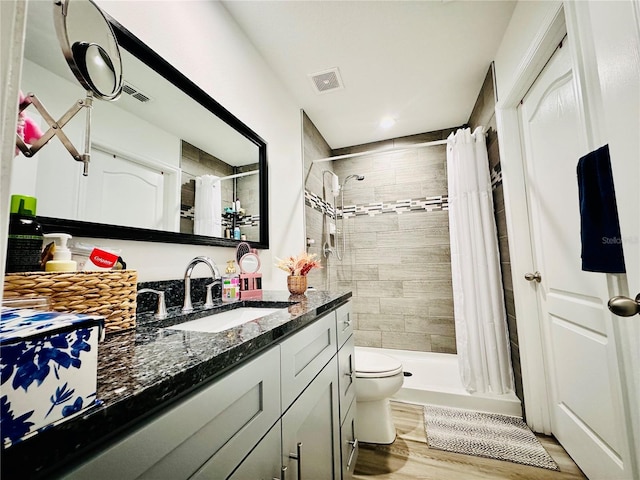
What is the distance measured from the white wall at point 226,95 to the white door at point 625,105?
1375 millimetres

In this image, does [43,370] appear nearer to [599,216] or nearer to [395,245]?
[599,216]

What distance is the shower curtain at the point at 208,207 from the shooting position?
49.7 inches

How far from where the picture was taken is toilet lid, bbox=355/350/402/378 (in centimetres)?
156

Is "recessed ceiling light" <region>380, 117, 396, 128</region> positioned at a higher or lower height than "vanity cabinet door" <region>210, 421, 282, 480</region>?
higher

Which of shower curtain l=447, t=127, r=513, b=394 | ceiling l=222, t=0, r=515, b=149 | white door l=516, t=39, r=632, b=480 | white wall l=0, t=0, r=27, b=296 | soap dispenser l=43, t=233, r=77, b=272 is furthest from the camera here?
shower curtain l=447, t=127, r=513, b=394

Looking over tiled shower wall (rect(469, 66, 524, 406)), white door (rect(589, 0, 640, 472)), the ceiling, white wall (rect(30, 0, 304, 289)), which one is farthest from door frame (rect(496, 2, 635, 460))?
white wall (rect(30, 0, 304, 289))

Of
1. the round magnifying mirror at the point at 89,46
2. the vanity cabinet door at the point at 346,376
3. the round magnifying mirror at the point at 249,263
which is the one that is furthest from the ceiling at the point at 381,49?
the vanity cabinet door at the point at 346,376

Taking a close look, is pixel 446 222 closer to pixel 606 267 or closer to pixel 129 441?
pixel 606 267

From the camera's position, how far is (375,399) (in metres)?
1.57

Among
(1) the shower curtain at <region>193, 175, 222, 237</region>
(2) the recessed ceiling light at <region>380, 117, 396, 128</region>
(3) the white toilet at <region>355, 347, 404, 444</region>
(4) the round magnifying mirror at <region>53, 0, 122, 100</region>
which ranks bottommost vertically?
(3) the white toilet at <region>355, 347, 404, 444</region>

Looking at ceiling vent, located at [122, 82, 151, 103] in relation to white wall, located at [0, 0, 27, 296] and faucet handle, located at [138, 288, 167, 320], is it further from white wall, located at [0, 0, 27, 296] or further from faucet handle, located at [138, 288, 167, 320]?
white wall, located at [0, 0, 27, 296]

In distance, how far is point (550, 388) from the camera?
5.18 ft

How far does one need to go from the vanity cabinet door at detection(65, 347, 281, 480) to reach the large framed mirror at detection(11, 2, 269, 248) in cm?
56

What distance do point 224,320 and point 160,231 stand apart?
0.42 m
